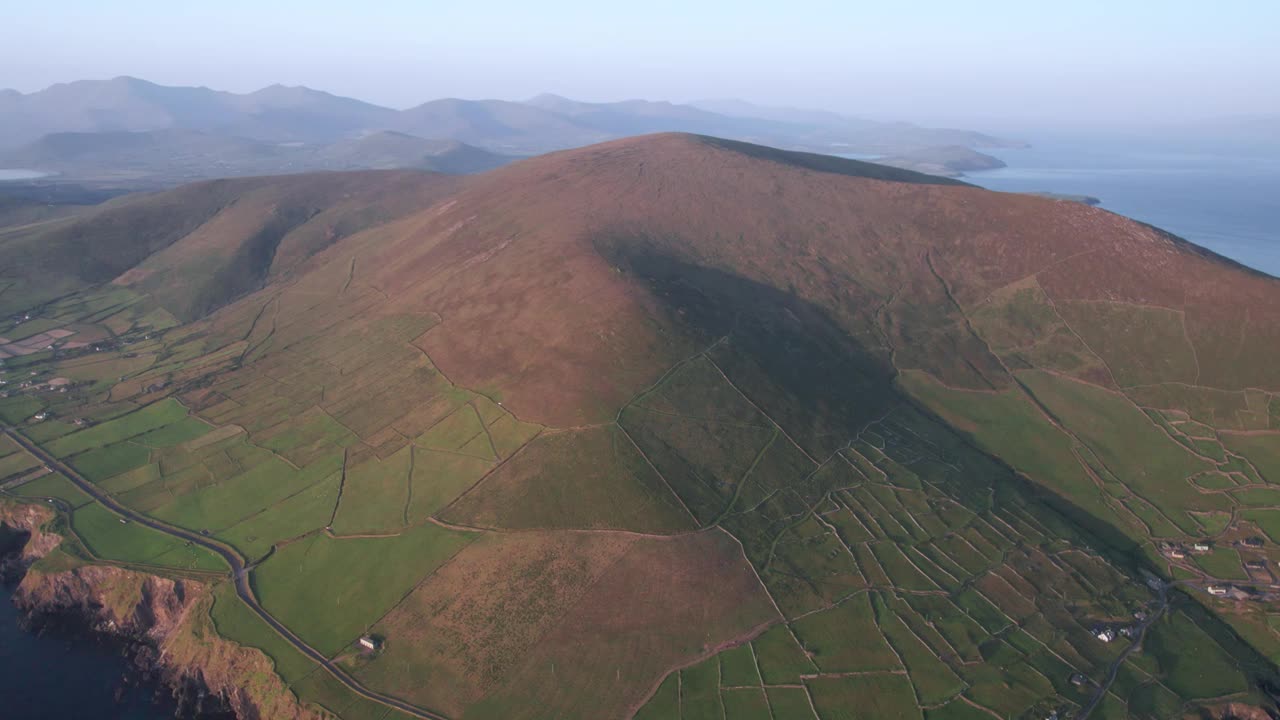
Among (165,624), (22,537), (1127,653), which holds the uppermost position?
(1127,653)

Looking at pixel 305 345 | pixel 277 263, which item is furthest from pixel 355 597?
pixel 277 263

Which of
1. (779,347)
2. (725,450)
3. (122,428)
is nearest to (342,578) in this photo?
(725,450)

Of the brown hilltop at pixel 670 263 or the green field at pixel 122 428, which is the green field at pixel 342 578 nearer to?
the brown hilltop at pixel 670 263

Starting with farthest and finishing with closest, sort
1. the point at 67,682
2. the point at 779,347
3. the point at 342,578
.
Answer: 1. the point at 779,347
2. the point at 342,578
3. the point at 67,682

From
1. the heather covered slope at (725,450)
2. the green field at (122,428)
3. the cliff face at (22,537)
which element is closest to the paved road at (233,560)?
the heather covered slope at (725,450)

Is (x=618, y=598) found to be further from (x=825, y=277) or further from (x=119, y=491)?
(x=825, y=277)

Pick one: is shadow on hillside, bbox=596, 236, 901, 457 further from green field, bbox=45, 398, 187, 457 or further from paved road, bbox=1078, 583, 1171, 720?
green field, bbox=45, 398, 187, 457

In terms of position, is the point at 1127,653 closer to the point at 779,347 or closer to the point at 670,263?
the point at 779,347
